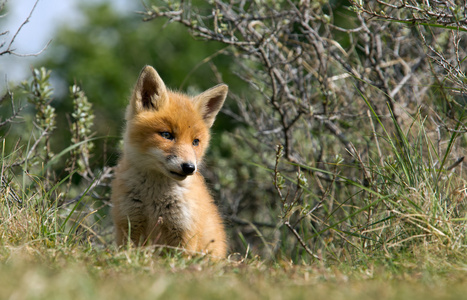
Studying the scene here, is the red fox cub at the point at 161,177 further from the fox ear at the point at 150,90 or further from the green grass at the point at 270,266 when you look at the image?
the green grass at the point at 270,266

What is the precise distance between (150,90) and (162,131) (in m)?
0.50

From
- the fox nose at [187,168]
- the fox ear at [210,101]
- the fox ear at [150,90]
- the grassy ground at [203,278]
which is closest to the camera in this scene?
the grassy ground at [203,278]

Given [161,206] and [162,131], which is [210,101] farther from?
[161,206]

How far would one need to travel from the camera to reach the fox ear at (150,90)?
4.63 meters

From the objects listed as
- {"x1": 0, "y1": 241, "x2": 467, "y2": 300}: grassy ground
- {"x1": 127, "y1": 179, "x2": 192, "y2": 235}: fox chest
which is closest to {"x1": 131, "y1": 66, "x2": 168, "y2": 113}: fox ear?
{"x1": 127, "y1": 179, "x2": 192, "y2": 235}: fox chest

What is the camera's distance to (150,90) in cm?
474

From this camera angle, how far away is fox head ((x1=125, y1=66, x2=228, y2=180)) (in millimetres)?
4270

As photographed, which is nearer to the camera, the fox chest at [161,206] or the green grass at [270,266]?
the green grass at [270,266]

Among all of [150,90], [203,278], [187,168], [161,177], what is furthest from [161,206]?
[203,278]

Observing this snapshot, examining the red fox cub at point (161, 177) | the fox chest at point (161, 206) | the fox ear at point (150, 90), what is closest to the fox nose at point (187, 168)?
the red fox cub at point (161, 177)

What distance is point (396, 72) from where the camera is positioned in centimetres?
745

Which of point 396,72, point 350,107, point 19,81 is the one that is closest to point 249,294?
point 19,81

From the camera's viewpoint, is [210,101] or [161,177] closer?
[161,177]

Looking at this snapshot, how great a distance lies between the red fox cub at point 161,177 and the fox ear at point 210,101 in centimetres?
23
